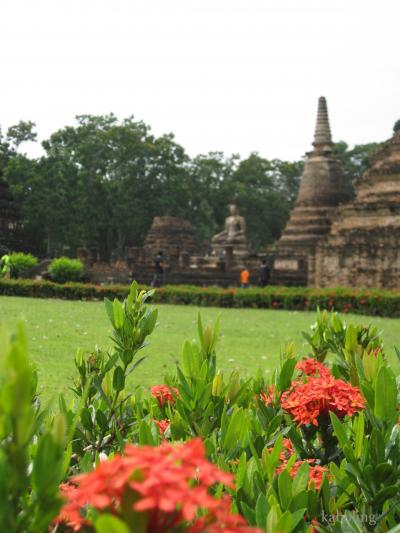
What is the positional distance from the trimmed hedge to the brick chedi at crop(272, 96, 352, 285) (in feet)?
33.8

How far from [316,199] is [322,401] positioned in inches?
1179

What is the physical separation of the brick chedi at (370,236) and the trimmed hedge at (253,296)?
447 centimetres

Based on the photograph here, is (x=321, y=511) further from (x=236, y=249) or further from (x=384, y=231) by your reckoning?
(x=236, y=249)

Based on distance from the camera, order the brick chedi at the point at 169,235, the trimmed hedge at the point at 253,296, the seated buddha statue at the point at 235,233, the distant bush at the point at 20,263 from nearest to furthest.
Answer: the trimmed hedge at the point at 253,296 < the distant bush at the point at 20,263 < the seated buddha statue at the point at 235,233 < the brick chedi at the point at 169,235

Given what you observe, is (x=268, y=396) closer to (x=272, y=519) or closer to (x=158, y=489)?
(x=272, y=519)

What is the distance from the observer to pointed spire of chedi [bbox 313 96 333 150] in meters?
32.5

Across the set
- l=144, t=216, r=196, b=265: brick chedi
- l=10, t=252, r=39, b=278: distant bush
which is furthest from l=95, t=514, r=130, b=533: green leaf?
l=144, t=216, r=196, b=265: brick chedi

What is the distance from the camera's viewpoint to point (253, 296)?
19844 millimetres

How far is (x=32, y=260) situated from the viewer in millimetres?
28844

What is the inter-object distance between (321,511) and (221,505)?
4.13 ft

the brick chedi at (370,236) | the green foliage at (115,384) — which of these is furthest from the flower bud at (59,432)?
the brick chedi at (370,236)

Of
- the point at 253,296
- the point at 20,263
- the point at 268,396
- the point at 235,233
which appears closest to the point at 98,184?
the point at 235,233

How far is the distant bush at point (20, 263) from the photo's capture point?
2756 cm

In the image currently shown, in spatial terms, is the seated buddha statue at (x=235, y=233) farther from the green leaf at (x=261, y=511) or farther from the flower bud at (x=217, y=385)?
the green leaf at (x=261, y=511)
